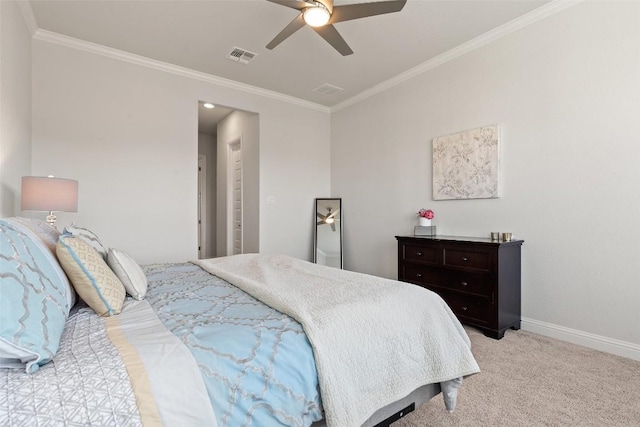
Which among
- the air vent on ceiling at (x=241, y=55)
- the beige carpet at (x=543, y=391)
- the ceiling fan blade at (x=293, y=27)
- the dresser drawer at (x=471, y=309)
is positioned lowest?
the beige carpet at (x=543, y=391)

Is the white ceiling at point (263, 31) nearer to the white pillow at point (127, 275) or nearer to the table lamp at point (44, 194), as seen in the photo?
the table lamp at point (44, 194)

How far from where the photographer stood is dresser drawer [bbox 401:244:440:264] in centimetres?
307

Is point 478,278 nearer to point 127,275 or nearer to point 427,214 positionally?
point 427,214

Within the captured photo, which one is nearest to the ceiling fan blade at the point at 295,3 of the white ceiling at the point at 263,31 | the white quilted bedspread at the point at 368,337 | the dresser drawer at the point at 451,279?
the white ceiling at the point at 263,31

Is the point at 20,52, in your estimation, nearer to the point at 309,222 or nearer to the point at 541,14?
the point at 309,222

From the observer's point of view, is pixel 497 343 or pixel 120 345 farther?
pixel 497 343

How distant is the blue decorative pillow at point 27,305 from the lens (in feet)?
2.48

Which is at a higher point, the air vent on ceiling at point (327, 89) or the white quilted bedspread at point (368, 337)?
the air vent on ceiling at point (327, 89)

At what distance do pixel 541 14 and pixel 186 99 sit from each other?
3.69 m

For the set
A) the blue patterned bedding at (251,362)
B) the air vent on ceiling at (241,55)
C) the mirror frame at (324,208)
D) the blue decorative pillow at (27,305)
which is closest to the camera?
the blue decorative pillow at (27,305)

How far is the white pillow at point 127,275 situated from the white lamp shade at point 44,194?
1.20 m

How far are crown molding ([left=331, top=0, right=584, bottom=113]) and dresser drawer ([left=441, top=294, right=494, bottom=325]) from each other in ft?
8.13

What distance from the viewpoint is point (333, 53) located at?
11.0 feet

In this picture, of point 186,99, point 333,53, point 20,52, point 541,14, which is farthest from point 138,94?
point 541,14
